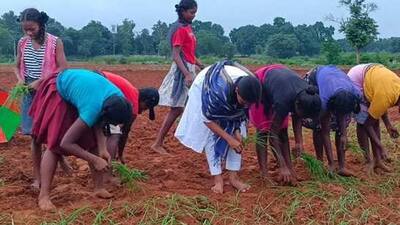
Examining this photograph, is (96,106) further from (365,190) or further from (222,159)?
(365,190)

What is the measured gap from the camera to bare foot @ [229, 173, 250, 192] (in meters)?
4.93

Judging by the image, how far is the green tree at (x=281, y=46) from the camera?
50.6 m

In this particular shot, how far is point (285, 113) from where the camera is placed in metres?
4.83

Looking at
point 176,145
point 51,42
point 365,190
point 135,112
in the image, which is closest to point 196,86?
point 135,112

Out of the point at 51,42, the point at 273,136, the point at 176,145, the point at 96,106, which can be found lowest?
the point at 176,145

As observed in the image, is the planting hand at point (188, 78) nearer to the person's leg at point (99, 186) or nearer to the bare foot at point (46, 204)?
the person's leg at point (99, 186)

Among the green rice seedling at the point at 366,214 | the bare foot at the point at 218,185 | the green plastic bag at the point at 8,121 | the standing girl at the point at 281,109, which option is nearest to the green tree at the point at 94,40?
the green plastic bag at the point at 8,121

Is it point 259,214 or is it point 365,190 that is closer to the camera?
point 259,214

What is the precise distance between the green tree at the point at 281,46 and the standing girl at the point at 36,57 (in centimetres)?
4573

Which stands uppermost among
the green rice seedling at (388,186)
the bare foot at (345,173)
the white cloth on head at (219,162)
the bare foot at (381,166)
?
the white cloth on head at (219,162)

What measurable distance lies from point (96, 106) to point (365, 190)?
2.35 m

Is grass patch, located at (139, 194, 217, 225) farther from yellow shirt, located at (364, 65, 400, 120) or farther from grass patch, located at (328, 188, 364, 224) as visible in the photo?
yellow shirt, located at (364, 65, 400, 120)

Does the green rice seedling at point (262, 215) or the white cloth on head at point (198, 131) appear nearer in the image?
the green rice seedling at point (262, 215)

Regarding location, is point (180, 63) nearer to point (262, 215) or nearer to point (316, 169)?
point (316, 169)
